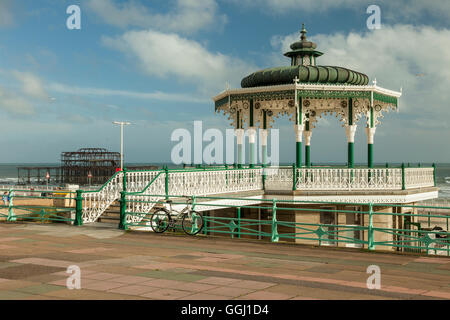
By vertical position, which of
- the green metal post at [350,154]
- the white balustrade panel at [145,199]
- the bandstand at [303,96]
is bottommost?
the white balustrade panel at [145,199]

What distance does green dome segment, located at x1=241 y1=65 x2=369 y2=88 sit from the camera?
2188 centimetres

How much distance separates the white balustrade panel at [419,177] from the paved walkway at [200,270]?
452 inches

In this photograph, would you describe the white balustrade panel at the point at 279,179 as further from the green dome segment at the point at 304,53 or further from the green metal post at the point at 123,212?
the green metal post at the point at 123,212

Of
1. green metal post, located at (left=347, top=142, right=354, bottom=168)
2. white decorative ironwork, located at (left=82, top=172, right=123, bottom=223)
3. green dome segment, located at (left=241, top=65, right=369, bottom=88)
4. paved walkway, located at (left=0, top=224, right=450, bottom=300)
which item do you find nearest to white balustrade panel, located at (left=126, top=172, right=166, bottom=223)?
white decorative ironwork, located at (left=82, top=172, right=123, bottom=223)

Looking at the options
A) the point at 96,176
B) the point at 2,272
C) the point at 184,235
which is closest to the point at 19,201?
the point at 184,235

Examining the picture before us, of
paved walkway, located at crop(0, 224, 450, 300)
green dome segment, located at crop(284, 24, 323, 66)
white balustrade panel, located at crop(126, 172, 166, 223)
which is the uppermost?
green dome segment, located at crop(284, 24, 323, 66)

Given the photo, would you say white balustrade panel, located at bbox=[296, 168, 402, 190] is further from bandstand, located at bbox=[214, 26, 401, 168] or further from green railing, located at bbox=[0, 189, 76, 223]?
green railing, located at bbox=[0, 189, 76, 223]

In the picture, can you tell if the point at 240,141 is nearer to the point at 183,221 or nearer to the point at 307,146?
the point at 307,146

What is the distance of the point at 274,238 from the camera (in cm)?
1270

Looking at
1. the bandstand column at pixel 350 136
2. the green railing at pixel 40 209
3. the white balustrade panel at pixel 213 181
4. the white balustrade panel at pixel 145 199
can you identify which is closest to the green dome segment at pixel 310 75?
the bandstand column at pixel 350 136

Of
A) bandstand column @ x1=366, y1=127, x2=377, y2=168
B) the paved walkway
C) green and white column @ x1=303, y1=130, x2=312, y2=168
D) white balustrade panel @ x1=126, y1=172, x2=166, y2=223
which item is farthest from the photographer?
green and white column @ x1=303, y1=130, x2=312, y2=168

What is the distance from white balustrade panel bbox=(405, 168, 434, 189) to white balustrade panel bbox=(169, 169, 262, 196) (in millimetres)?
6348

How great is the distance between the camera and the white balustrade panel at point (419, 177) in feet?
70.4

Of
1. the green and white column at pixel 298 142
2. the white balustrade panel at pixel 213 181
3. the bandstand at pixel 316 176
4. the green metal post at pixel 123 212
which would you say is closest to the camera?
the green metal post at pixel 123 212
